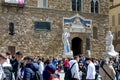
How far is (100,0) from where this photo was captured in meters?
35.7

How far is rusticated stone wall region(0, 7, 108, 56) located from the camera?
99.5ft

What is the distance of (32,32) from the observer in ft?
104

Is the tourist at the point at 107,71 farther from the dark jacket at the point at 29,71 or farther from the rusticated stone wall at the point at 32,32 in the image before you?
the rusticated stone wall at the point at 32,32

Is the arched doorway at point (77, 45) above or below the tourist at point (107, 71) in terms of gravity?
below

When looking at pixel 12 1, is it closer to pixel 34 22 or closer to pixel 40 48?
pixel 34 22

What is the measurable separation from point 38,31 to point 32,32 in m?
0.68

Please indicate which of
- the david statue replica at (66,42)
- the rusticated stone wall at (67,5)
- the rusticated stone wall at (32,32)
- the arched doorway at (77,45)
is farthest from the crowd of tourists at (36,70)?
the arched doorway at (77,45)

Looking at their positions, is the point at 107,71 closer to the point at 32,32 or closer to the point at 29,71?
the point at 29,71

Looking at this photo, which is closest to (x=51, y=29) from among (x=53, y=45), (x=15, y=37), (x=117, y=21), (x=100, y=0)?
(x=53, y=45)

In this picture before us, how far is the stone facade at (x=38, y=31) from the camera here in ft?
99.8

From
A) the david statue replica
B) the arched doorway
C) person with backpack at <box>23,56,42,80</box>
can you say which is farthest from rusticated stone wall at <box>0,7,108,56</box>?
person with backpack at <box>23,56,42,80</box>

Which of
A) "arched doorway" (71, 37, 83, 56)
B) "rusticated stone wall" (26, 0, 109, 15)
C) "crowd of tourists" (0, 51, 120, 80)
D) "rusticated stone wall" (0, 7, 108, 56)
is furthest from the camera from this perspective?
"arched doorway" (71, 37, 83, 56)

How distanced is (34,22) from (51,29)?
1.90m

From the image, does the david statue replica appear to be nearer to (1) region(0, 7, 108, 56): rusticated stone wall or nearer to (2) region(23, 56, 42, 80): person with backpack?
(1) region(0, 7, 108, 56): rusticated stone wall
